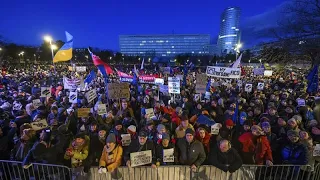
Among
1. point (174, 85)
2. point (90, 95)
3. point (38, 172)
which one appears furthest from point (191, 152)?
point (174, 85)

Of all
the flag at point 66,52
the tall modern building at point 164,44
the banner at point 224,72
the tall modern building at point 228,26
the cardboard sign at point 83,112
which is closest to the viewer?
the cardboard sign at point 83,112

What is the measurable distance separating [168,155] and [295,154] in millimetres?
2703

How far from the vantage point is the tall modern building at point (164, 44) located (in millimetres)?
152000

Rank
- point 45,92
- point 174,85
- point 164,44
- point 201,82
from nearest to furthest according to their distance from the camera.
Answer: point 201,82
point 45,92
point 174,85
point 164,44

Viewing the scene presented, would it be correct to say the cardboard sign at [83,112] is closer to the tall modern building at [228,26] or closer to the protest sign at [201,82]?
the protest sign at [201,82]

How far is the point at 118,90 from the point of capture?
8836 millimetres

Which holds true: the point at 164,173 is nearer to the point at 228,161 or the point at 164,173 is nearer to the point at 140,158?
the point at 140,158

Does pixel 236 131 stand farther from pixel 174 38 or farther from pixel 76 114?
pixel 174 38

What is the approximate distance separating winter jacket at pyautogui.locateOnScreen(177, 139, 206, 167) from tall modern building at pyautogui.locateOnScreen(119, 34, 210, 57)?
148 m

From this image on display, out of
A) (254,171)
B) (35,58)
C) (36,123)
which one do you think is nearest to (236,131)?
(254,171)

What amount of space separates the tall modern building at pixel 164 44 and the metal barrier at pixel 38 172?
14819cm

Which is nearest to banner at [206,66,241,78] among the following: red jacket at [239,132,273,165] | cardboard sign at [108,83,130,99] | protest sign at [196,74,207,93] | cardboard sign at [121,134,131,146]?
protest sign at [196,74,207,93]

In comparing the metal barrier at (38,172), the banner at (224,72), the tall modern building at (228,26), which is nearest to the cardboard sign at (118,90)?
the metal barrier at (38,172)

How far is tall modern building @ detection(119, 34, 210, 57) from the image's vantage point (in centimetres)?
15200
